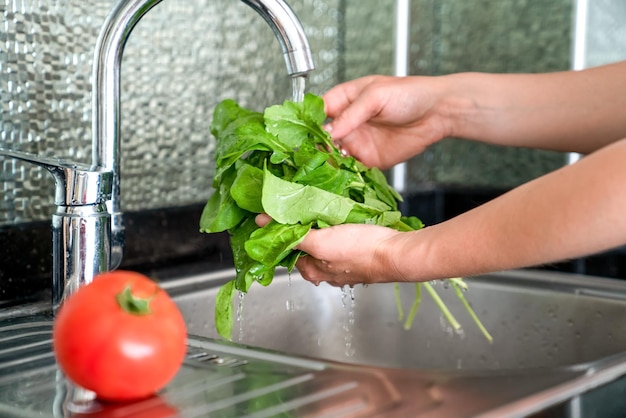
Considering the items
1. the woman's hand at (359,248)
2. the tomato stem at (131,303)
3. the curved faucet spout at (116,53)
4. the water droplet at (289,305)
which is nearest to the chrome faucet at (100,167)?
the curved faucet spout at (116,53)

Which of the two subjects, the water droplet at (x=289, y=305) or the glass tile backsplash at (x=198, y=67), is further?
the water droplet at (x=289, y=305)

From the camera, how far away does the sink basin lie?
1389mm

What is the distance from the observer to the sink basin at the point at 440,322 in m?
1.39

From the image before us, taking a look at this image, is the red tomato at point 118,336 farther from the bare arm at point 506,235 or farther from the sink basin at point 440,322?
the sink basin at point 440,322

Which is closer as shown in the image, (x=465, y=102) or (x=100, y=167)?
(x=100, y=167)

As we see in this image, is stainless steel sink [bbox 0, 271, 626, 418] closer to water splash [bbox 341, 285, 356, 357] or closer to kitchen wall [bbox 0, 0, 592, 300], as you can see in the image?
water splash [bbox 341, 285, 356, 357]

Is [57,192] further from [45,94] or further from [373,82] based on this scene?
[373,82]

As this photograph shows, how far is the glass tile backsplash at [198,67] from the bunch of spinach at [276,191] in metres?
0.26

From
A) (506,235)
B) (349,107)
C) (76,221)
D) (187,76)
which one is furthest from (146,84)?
(506,235)

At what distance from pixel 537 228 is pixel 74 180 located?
48 centimetres

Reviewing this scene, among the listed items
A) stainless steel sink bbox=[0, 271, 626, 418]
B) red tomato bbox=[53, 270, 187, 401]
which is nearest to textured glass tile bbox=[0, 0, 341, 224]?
stainless steel sink bbox=[0, 271, 626, 418]

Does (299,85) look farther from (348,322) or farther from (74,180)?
(348,322)

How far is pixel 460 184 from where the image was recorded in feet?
6.56

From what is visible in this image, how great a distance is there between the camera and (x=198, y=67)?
4.96 feet
